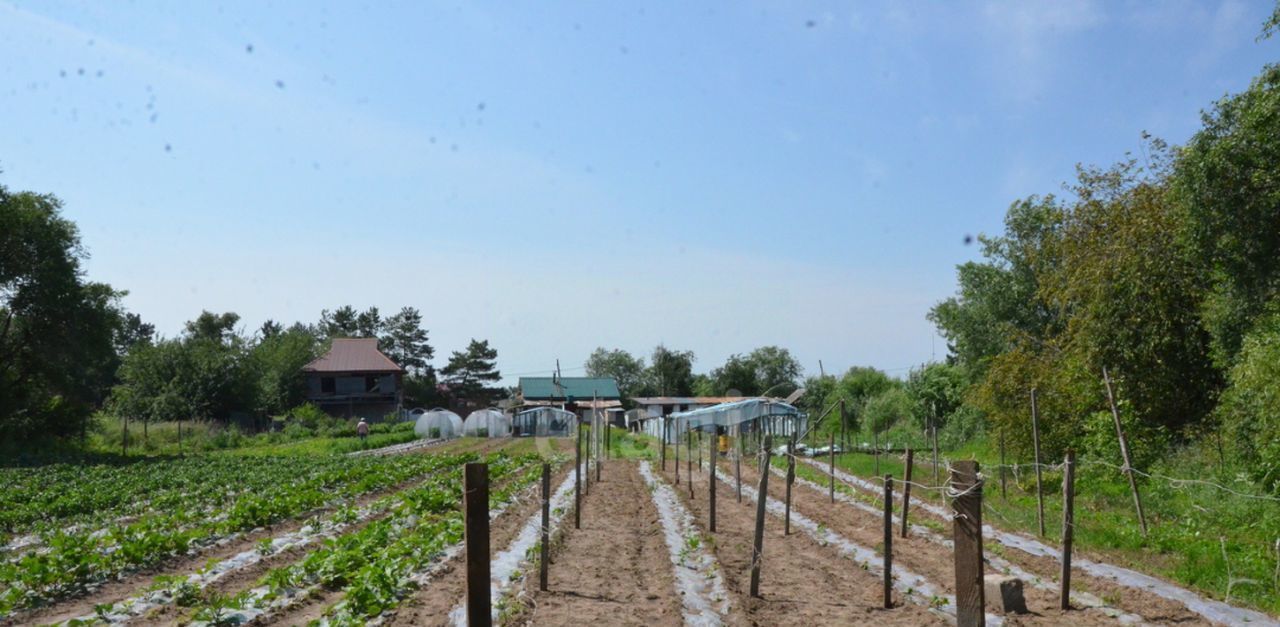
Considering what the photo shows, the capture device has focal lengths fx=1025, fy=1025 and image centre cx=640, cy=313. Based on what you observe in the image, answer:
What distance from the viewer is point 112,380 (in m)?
82.1

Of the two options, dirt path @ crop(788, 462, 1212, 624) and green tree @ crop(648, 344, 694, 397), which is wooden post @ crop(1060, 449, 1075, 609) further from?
green tree @ crop(648, 344, 694, 397)

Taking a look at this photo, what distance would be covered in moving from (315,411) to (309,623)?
5461 cm

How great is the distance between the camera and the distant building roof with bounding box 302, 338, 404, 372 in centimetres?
6869

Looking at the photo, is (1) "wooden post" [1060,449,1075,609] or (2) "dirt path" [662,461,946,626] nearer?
(2) "dirt path" [662,461,946,626]

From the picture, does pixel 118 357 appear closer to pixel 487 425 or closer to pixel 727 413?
pixel 487 425

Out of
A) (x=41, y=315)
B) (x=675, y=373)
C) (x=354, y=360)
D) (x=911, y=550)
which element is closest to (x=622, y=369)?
(x=675, y=373)

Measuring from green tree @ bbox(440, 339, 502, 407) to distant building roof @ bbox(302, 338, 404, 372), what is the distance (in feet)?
72.5

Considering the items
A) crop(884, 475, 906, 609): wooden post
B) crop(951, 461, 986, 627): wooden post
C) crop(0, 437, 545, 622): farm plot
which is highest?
crop(951, 461, 986, 627): wooden post

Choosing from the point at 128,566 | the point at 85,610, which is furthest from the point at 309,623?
the point at 128,566

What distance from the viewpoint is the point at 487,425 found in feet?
189

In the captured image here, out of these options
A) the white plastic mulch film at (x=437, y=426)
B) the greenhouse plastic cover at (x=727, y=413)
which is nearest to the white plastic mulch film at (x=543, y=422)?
the white plastic mulch film at (x=437, y=426)

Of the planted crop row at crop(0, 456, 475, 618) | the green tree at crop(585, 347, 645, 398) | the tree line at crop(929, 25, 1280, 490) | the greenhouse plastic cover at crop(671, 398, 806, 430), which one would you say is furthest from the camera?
the green tree at crop(585, 347, 645, 398)

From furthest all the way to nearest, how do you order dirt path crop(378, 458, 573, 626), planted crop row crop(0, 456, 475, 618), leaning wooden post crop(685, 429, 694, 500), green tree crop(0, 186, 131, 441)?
green tree crop(0, 186, 131, 441) < leaning wooden post crop(685, 429, 694, 500) < planted crop row crop(0, 456, 475, 618) < dirt path crop(378, 458, 573, 626)

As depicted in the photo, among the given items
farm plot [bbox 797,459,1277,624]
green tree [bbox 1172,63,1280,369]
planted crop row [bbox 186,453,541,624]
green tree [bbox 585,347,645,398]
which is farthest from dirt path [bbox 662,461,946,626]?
green tree [bbox 585,347,645,398]
